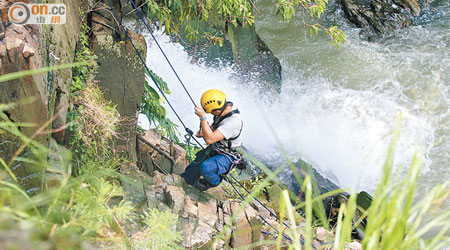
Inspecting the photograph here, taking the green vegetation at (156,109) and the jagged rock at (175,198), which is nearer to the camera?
the jagged rock at (175,198)

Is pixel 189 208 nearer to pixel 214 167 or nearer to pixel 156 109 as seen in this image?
pixel 214 167

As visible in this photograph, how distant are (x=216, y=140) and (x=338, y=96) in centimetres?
608

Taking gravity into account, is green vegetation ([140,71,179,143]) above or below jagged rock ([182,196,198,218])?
above

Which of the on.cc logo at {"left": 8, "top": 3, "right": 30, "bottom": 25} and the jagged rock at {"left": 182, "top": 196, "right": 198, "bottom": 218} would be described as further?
the jagged rock at {"left": 182, "top": 196, "right": 198, "bottom": 218}

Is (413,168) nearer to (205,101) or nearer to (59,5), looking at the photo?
(205,101)

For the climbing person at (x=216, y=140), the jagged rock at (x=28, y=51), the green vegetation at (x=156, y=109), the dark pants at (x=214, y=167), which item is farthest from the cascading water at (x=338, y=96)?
the jagged rock at (x=28, y=51)

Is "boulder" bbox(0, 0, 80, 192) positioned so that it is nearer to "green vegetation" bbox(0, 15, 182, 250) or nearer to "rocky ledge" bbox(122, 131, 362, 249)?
"green vegetation" bbox(0, 15, 182, 250)

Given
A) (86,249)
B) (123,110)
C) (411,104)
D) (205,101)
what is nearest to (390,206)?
(86,249)

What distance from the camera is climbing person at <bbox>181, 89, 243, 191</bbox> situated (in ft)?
13.9

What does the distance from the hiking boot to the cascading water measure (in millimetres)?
3152

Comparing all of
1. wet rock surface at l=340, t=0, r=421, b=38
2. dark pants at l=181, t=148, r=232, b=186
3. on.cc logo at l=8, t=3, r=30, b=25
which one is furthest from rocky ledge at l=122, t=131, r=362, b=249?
wet rock surface at l=340, t=0, r=421, b=38

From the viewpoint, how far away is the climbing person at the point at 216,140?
424cm

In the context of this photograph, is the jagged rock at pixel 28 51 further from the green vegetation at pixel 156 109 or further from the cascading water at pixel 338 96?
the cascading water at pixel 338 96

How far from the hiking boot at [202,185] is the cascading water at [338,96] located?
315 cm
